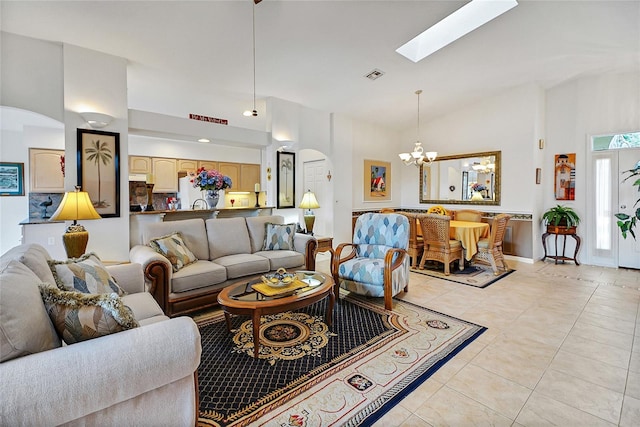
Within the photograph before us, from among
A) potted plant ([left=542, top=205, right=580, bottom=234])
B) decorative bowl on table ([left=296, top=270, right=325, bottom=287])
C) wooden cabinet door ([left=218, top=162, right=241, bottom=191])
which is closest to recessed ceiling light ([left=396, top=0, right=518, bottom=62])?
decorative bowl on table ([left=296, top=270, right=325, bottom=287])

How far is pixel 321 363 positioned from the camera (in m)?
2.23

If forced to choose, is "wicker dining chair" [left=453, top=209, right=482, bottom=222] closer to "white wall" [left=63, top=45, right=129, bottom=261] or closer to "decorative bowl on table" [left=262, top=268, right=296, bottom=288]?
"decorative bowl on table" [left=262, top=268, right=296, bottom=288]

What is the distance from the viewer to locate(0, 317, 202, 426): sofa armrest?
1.04 meters

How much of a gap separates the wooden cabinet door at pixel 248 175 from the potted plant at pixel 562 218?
6453mm

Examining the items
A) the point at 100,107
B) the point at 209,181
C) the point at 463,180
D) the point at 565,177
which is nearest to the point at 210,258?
the point at 209,181

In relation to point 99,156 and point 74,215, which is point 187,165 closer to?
point 99,156

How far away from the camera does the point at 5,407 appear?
1.00 m

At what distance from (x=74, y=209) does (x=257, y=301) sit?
2075mm

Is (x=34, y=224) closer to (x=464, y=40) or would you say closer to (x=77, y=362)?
(x=77, y=362)

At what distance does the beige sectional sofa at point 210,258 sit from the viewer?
2.86 metres

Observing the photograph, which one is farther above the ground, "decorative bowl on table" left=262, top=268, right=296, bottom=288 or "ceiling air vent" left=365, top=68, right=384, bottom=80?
"ceiling air vent" left=365, top=68, right=384, bottom=80

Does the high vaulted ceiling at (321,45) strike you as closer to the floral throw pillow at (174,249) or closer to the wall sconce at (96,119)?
the wall sconce at (96,119)

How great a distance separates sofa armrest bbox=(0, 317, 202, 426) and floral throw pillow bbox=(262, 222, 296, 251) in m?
2.73

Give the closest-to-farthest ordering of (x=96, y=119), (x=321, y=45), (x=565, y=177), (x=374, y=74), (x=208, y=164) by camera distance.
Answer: (x=96, y=119) < (x=321, y=45) < (x=374, y=74) < (x=565, y=177) < (x=208, y=164)
